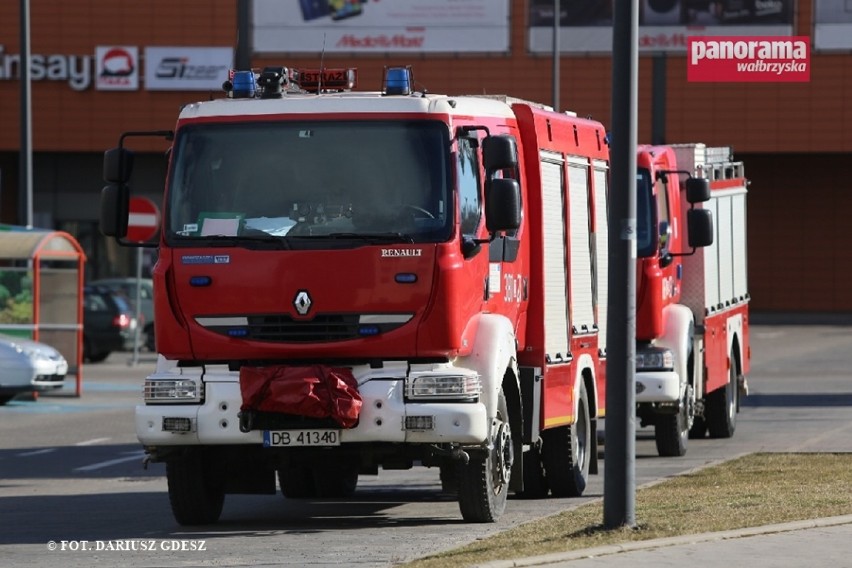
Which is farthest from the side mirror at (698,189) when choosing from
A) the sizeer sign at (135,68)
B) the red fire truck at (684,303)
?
the sizeer sign at (135,68)

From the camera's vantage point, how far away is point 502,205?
486 inches

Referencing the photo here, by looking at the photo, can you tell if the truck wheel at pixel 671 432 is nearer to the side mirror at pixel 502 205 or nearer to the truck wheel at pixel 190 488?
the truck wheel at pixel 190 488

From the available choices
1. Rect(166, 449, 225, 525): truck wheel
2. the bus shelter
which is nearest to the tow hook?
Rect(166, 449, 225, 525): truck wheel

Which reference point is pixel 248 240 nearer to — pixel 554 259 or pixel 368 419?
pixel 368 419

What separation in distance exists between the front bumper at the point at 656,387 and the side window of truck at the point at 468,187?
225 inches

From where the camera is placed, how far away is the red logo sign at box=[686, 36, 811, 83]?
42344 mm

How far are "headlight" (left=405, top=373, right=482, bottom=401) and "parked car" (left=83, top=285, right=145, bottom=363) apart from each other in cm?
2618

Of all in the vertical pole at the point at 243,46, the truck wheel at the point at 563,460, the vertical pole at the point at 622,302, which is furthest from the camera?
the vertical pole at the point at 243,46

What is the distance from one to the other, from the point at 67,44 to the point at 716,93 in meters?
19.3

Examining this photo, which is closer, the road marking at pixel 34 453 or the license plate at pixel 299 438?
the license plate at pixel 299 438

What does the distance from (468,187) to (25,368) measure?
46.4 ft

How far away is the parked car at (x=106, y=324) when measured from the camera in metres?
38.0

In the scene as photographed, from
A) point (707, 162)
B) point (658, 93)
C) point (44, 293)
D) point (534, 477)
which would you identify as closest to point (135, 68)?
point (658, 93)

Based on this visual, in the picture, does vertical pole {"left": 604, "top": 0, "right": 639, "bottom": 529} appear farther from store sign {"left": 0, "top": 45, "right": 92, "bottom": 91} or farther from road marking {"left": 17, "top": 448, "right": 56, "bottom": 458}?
store sign {"left": 0, "top": 45, "right": 92, "bottom": 91}
